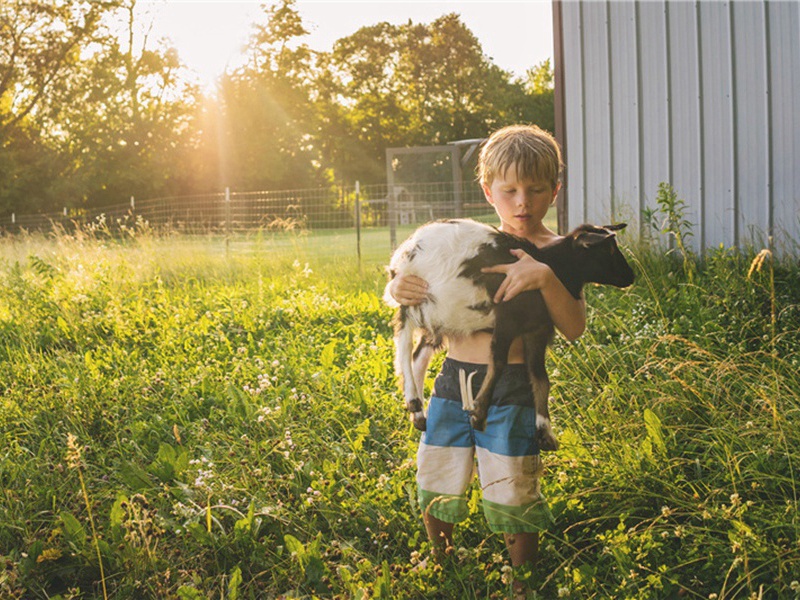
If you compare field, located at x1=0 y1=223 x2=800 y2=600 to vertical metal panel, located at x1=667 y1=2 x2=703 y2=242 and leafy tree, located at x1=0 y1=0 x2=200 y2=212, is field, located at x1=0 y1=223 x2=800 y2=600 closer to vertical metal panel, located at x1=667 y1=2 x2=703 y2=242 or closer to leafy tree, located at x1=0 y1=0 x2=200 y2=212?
vertical metal panel, located at x1=667 y1=2 x2=703 y2=242

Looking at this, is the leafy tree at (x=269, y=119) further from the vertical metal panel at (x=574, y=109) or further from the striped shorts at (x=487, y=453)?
the striped shorts at (x=487, y=453)

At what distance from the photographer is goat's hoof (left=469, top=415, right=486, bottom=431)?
2414 millimetres

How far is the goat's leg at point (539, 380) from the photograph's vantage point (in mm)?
2369

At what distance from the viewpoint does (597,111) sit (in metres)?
8.41

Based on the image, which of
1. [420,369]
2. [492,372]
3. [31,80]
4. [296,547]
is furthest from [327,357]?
[31,80]

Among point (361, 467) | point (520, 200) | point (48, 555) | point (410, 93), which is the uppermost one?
point (410, 93)

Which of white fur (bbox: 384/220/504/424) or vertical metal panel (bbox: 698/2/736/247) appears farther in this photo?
vertical metal panel (bbox: 698/2/736/247)

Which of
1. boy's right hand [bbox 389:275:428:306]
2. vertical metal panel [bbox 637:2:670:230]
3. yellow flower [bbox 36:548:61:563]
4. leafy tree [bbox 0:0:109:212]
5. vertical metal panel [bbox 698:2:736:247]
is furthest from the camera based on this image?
leafy tree [bbox 0:0:109:212]

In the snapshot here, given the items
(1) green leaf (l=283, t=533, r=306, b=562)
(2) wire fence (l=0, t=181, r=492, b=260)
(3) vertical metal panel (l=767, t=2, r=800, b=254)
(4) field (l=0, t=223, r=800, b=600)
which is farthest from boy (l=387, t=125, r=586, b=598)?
(2) wire fence (l=0, t=181, r=492, b=260)

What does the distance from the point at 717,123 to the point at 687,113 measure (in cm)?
32

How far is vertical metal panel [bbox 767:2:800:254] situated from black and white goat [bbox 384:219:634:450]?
192 inches

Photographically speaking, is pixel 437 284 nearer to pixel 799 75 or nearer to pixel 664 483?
pixel 664 483

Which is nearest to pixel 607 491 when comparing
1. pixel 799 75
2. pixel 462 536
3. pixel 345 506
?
pixel 462 536

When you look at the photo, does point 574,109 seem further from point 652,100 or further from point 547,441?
point 547,441
